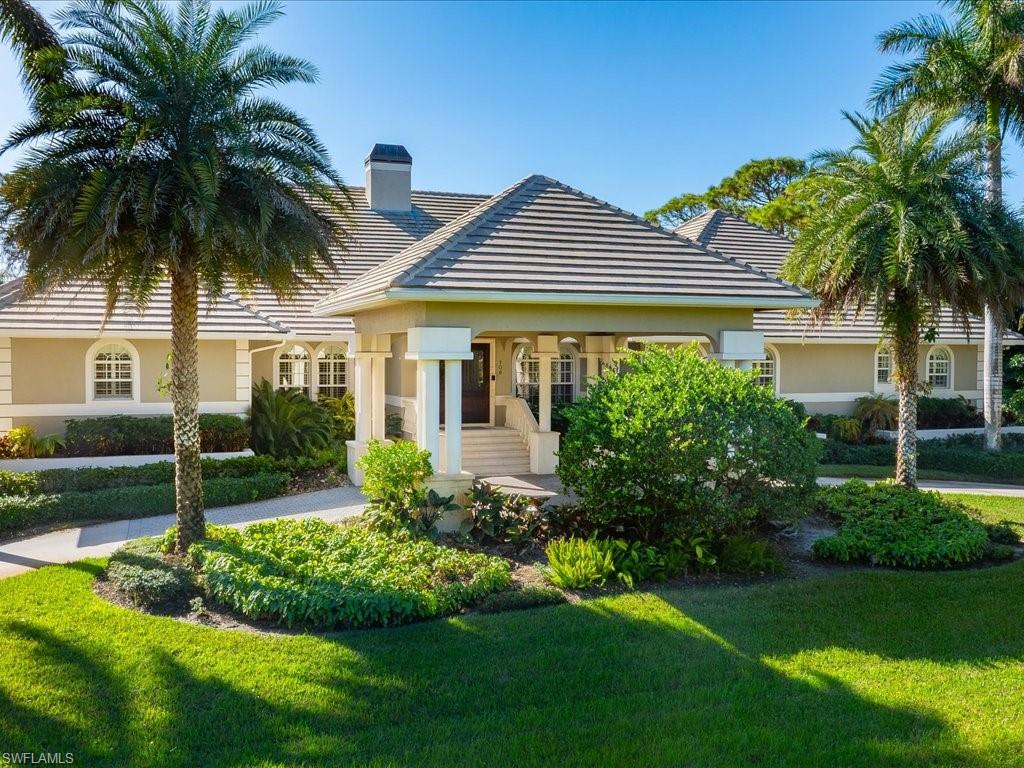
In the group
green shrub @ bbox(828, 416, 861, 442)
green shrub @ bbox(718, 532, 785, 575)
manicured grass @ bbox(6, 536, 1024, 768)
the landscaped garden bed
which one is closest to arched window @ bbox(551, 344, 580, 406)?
green shrub @ bbox(828, 416, 861, 442)

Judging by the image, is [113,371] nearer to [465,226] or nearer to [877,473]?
[465,226]

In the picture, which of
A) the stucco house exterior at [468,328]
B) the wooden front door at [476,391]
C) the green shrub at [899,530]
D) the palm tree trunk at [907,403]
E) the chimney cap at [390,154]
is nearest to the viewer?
the green shrub at [899,530]

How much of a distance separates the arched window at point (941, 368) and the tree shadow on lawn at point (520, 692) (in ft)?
59.0

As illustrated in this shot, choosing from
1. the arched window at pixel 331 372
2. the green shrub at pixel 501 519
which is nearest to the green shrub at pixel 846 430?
the green shrub at pixel 501 519

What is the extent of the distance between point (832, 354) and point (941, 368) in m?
4.57

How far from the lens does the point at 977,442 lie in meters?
21.5

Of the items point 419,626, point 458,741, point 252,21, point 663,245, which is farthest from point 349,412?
point 458,741

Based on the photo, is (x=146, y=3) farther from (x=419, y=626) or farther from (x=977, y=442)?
(x=977, y=442)

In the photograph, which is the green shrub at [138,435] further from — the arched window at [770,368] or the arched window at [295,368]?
the arched window at [770,368]

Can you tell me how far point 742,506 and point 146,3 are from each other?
31.6 feet

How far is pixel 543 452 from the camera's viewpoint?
16391mm

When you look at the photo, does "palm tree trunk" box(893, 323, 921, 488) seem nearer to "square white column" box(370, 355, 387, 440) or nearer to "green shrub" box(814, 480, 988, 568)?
"green shrub" box(814, 480, 988, 568)

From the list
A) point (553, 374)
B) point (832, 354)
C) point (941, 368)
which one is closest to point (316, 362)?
point (553, 374)

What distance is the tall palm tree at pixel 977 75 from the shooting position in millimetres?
19375
